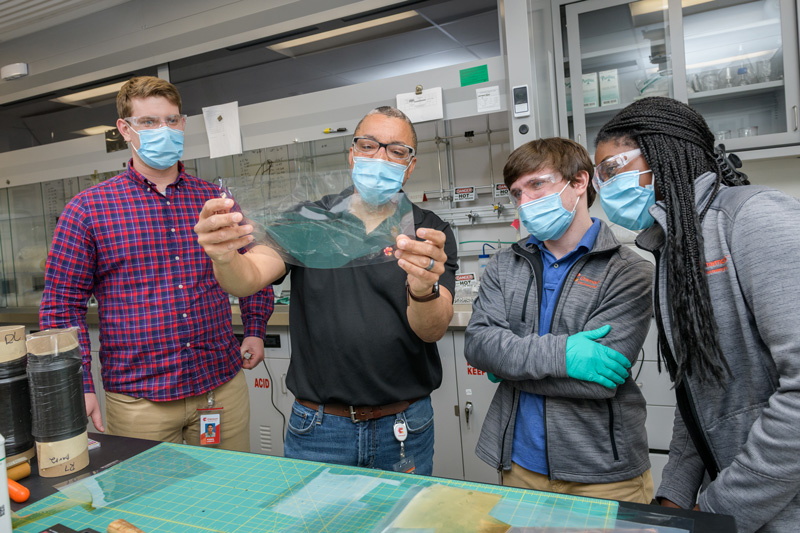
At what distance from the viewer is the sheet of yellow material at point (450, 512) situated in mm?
788

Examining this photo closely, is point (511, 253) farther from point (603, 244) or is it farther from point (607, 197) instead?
point (607, 197)

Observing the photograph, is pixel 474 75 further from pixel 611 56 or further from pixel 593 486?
pixel 593 486

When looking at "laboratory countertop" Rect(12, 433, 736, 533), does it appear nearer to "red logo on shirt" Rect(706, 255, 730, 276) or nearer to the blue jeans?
the blue jeans

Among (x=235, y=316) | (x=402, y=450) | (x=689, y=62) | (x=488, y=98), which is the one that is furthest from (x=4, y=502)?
(x=689, y=62)

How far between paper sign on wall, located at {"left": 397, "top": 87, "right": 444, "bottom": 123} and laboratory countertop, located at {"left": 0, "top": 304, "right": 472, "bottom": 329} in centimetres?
92

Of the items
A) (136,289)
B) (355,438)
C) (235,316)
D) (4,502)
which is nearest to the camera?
(4,502)

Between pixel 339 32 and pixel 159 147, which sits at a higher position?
pixel 339 32

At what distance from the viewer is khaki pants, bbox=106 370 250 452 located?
5.32 feet

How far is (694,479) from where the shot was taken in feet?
3.54

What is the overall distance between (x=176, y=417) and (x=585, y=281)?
4.24 feet

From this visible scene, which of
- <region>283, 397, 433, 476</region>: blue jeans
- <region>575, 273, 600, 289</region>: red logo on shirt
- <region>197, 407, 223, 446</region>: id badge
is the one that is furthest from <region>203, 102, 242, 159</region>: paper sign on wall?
<region>575, 273, 600, 289</region>: red logo on shirt

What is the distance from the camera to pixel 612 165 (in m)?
1.14

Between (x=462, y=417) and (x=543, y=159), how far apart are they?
1449 millimetres

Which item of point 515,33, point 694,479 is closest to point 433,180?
point 515,33
